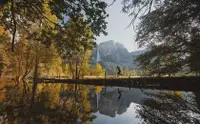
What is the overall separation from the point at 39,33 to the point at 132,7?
3019 mm

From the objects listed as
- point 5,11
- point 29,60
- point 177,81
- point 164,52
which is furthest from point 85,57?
point 5,11

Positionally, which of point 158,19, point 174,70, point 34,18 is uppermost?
point 158,19

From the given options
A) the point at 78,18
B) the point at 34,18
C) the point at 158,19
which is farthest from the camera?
the point at 158,19

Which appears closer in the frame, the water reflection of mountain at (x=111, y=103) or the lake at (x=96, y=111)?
the lake at (x=96, y=111)

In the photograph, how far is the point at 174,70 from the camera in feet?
51.5

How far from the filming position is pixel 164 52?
15.5m

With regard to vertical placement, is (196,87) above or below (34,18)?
below

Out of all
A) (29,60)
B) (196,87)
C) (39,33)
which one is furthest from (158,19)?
(29,60)

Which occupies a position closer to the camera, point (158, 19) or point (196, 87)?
point (158, 19)

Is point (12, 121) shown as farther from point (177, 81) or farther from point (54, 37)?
point (177, 81)

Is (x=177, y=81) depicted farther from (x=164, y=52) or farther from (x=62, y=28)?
(x=62, y=28)

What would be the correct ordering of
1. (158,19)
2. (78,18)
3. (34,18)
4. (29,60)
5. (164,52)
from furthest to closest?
(29,60)
(164,52)
(158,19)
(34,18)
(78,18)

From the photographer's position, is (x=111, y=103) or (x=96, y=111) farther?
(x=111, y=103)

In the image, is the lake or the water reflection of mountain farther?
the water reflection of mountain
